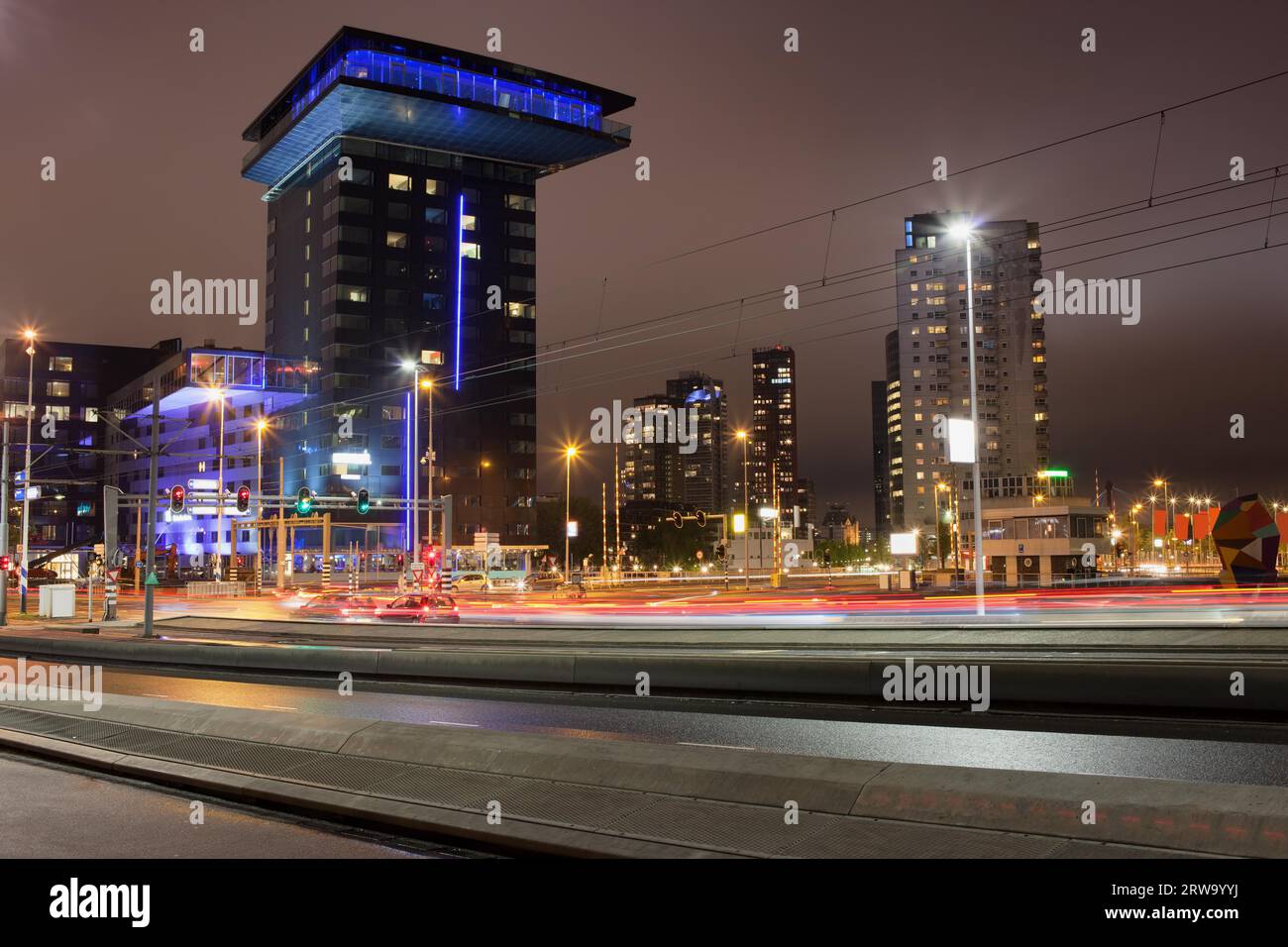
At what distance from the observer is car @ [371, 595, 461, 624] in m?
36.3

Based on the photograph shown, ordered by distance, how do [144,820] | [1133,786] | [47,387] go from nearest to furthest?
1. [1133,786]
2. [144,820]
3. [47,387]

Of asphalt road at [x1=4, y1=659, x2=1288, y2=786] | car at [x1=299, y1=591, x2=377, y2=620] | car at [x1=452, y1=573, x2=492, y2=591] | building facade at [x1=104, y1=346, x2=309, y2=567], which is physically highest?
building facade at [x1=104, y1=346, x2=309, y2=567]

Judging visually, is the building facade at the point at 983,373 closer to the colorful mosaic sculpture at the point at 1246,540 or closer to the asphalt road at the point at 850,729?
the colorful mosaic sculpture at the point at 1246,540

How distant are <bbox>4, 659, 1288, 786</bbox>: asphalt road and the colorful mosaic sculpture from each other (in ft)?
105

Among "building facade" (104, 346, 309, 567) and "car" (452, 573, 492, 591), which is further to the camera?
"building facade" (104, 346, 309, 567)

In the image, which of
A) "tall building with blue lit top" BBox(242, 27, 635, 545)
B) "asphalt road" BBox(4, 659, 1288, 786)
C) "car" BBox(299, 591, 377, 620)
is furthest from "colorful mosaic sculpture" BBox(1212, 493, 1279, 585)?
"tall building with blue lit top" BBox(242, 27, 635, 545)

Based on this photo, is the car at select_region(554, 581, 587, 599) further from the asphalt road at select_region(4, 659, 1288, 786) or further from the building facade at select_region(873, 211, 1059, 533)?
the building facade at select_region(873, 211, 1059, 533)

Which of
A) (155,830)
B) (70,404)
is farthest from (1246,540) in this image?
(70,404)
